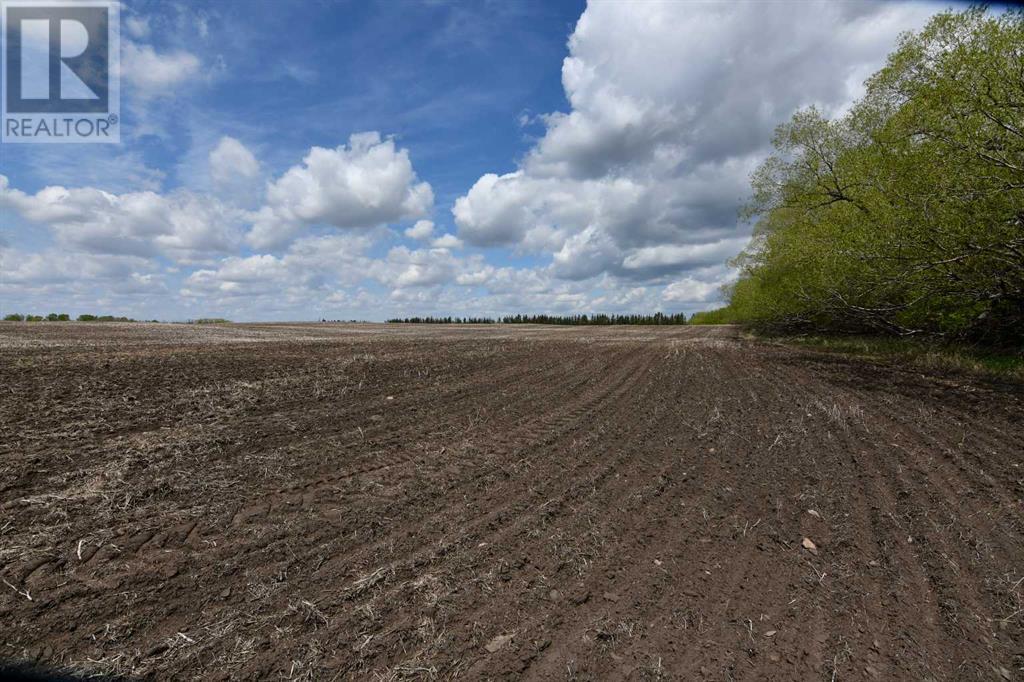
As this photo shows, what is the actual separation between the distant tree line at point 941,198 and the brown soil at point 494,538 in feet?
24.2

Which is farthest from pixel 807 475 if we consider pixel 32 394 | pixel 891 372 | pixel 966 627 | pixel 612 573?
pixel 32 394

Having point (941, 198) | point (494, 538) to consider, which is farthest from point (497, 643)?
point (941, 198)

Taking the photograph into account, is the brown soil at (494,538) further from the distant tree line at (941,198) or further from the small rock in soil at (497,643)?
the distant tree line at (941,198)

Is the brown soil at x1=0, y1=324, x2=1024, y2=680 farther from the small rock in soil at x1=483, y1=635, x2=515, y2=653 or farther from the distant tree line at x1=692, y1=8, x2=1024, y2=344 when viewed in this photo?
the distant tree line at x1=692, y1=8, x2=1024, y2=344

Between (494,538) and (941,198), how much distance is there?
17246 mm

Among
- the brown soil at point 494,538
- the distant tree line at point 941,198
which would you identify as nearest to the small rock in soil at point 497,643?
the brown soil at point 494,538

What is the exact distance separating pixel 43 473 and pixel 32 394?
3.49 m

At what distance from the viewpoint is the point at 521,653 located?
3.13 m

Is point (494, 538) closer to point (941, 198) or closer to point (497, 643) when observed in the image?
point (497, 643)

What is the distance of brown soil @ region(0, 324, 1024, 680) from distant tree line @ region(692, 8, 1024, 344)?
737 centimetres

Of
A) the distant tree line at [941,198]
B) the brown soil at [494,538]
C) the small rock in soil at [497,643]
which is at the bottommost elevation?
the small rock in soil at [497,643]

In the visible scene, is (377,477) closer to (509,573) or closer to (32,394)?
(509,573)

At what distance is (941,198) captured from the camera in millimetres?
13531

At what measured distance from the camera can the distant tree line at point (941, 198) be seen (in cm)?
1262
